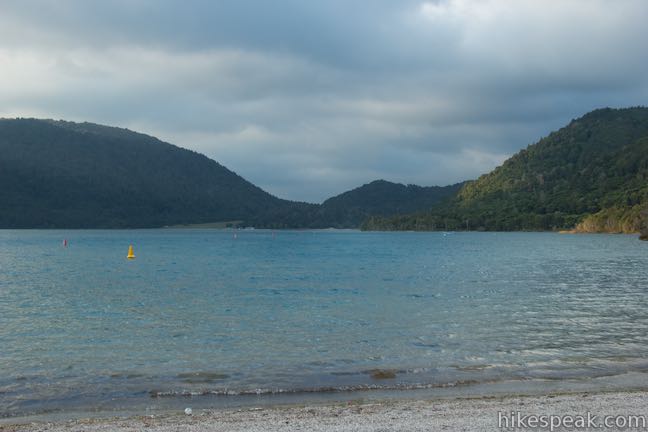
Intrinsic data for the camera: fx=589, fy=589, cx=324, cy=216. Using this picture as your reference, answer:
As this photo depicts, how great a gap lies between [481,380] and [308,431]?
838 cm

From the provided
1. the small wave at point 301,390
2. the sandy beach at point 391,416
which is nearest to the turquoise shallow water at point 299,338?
the small wave at point 301,390

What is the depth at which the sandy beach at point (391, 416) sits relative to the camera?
1329 centimetres

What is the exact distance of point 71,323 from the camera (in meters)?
32.2

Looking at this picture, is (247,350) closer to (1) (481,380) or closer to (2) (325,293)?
(1) (481,380)

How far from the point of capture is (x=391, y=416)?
14.2 metres

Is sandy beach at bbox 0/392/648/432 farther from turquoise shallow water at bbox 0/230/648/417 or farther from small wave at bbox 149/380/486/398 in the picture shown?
turquoise shallow water at bbox 0/230/648/417

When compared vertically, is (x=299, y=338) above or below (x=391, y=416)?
below

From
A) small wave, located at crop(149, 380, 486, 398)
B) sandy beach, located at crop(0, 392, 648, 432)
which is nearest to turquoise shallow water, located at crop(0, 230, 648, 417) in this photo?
small wave, located at crop(149, 380, 486, 398)

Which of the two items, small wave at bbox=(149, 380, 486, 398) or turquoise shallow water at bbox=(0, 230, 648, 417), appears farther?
turquoise shallow water at bbox=(0, 230, 648, 417)

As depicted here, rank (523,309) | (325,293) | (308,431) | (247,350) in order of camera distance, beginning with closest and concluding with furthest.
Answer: (308,431) < (247,350) < (523,309) < (325,293)

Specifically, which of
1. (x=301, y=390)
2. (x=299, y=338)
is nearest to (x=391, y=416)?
(x=301, y=390)

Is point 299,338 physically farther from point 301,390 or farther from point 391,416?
point 391,416

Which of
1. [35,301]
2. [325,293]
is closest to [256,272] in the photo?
A: [325,293]

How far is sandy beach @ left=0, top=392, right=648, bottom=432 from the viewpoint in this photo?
13289 millimetres
